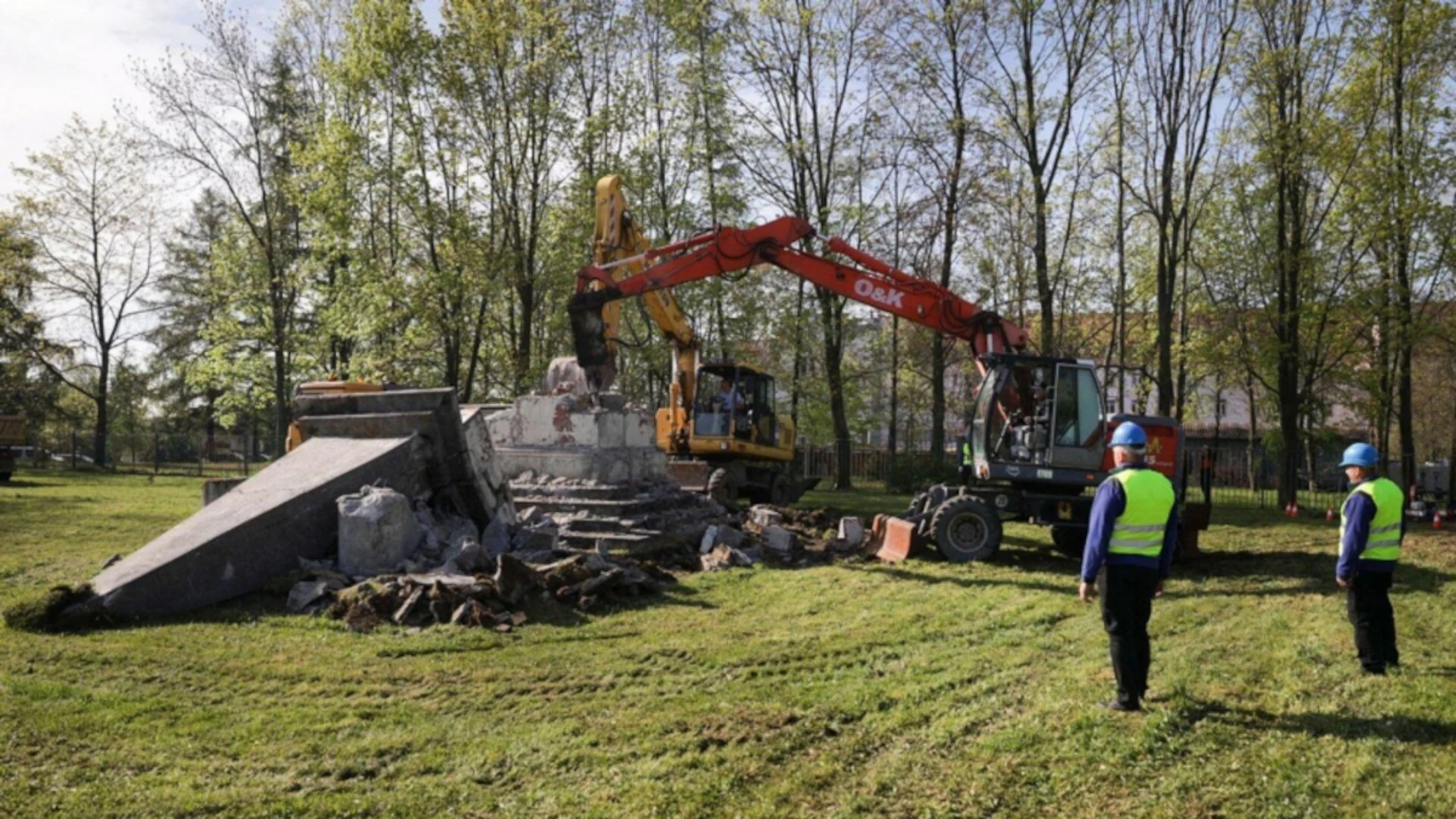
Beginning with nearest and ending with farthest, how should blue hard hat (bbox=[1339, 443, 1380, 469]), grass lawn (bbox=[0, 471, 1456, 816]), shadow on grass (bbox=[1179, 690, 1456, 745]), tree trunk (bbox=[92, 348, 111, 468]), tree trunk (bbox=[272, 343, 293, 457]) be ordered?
grass lawn (bbox=[0, 471, 1456, 816]) → shadow on grass (bbox=[1179, 690, 1456, 745]) → blue hard hat (bbox=[1339, 443, 1380, 469]) → tree trunk (bbox=[272, 343, 293, 457]) → tree trunk (bbox=[92, 348, 111, 468])

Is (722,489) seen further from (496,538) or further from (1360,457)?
→ (1360,457)

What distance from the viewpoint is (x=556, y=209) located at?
24344 mm

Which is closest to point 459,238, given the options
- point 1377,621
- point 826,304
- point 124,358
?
point 826,304

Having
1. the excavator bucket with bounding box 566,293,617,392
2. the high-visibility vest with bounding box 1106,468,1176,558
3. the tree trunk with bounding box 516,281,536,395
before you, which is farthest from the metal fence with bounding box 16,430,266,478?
the high-visibility vest with bounding box 1106,468,1176,558

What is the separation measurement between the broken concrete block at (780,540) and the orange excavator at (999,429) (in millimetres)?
1099

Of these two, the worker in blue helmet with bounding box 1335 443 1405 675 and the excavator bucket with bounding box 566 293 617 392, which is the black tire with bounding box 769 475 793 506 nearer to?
the excavator bucket with bounding box 566 293 617 392

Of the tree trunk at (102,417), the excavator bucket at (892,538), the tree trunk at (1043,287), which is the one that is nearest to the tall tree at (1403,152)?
the tree trunk at (1043,287)

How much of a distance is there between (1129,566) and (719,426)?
13300mm

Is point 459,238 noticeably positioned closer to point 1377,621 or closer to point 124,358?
point 1377,621

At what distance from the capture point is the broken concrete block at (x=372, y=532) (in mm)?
8758

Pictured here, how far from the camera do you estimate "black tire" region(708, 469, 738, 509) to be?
15820 mm

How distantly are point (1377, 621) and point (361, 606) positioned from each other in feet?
22.5

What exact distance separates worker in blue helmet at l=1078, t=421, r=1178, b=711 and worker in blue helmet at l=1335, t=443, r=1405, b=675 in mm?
1488

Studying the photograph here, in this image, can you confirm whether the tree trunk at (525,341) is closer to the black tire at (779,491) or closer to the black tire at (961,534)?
the black tire at (779,491)
